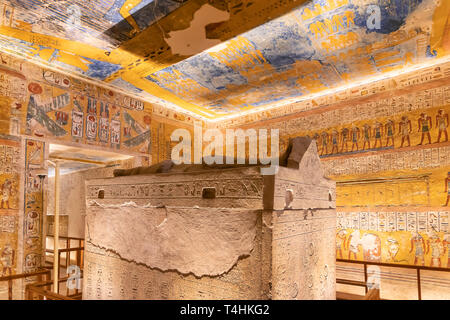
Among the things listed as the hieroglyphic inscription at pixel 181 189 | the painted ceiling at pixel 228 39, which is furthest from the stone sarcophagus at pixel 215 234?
the painted ceiling at pixel 228 39

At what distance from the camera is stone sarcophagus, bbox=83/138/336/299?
158cm

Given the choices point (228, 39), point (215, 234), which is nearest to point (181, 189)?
point (215, 234)

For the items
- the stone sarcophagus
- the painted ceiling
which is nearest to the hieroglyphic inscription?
the stone sarcophagus

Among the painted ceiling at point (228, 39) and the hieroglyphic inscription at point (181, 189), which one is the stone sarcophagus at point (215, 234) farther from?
the painted ceiling at point (228, 39)

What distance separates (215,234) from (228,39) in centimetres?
316

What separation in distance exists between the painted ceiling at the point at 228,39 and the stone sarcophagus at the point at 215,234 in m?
2.18

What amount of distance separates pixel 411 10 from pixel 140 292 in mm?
4179

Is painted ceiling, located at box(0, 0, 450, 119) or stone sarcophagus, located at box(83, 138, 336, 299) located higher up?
painted ceiling, located at box(0, 0, 450, 119)

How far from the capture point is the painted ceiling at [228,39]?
338 cm

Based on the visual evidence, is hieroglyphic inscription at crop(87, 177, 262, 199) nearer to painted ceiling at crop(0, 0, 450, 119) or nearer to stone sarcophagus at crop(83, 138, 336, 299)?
stone sarcophagus at crop(83, 138, 336, 299)

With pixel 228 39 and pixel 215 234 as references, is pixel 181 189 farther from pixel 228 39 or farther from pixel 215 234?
pixel 228 39

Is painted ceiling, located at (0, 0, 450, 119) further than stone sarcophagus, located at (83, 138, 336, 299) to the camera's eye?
Yes

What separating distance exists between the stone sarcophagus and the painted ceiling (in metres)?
2.18

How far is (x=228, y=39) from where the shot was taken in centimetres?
406
